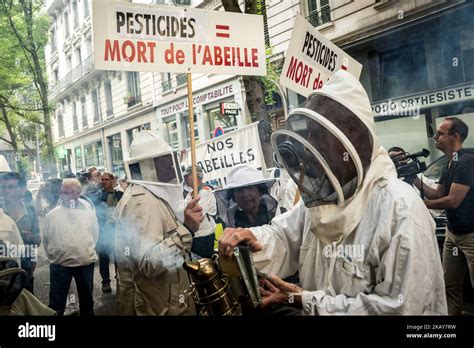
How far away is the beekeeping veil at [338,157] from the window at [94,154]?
0.93 metres

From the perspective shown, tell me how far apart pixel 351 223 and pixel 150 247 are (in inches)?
35.6

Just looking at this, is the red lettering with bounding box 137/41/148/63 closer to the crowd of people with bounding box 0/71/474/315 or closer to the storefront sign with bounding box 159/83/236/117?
the storefront sign with bounding box 159/83/236/117

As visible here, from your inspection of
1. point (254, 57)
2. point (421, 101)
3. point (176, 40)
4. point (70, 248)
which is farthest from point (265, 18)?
point (70, 248)

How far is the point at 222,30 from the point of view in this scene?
71.3 inches

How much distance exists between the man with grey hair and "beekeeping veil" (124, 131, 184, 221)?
10.8 inches

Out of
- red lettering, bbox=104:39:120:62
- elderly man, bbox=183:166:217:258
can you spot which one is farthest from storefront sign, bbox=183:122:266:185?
red lettering, bbox=104:39:120:62

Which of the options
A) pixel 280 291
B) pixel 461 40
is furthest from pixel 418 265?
pixel 461 40

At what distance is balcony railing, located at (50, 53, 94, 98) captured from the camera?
182cm

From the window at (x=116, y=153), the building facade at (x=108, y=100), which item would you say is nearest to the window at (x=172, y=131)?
the building facade at (x=108, y=100)

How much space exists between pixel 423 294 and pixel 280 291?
476 millimetres

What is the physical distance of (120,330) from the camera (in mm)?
1812

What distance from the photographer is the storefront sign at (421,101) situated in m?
1.61

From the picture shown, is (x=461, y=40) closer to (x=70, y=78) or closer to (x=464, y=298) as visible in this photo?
(x=464, y=298)

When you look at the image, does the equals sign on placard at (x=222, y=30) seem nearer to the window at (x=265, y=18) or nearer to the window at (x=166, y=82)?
the window at (x=265, y=18)
